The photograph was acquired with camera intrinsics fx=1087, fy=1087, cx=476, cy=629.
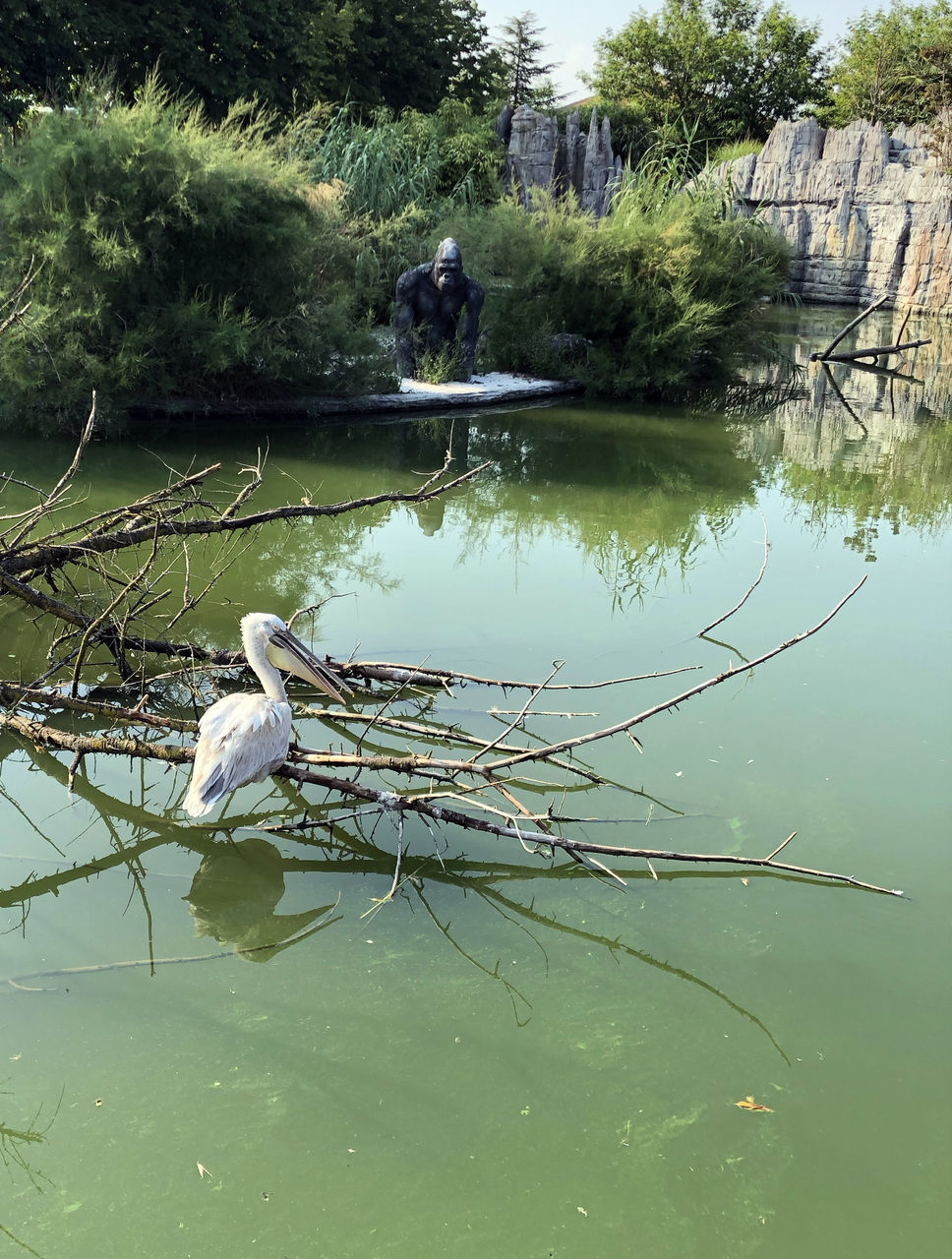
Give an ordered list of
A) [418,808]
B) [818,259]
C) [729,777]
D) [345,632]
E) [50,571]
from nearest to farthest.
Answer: [418,808] < [729,777] < [50,571] < [345,632] < [818,259]

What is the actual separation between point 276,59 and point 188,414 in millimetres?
19711

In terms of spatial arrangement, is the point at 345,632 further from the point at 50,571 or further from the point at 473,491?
the point at 473,491

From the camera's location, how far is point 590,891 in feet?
12.1

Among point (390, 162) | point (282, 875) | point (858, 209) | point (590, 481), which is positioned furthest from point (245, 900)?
point (858, 209)

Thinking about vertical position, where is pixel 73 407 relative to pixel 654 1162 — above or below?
above

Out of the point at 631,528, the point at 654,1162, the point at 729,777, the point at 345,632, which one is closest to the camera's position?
the point at 654,1162

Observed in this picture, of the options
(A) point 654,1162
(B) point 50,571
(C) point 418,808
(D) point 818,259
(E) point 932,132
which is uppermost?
(E) point 932,132

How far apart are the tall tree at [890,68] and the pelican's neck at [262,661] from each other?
35037 millimetres

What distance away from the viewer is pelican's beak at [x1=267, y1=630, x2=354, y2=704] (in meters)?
4.11

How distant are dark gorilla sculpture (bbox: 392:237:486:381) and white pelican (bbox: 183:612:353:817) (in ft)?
28.2

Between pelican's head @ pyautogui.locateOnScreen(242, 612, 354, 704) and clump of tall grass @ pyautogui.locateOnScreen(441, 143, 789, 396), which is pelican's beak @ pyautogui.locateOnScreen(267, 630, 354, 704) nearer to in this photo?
pelican's head @ pyautogui.locateOnScreen(242, 612, 354, 704)

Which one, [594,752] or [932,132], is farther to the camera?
[932,132]

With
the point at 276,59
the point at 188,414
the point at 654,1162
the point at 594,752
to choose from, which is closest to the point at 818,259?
the point at 276,59

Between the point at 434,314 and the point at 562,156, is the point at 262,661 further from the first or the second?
the point at 562,156
